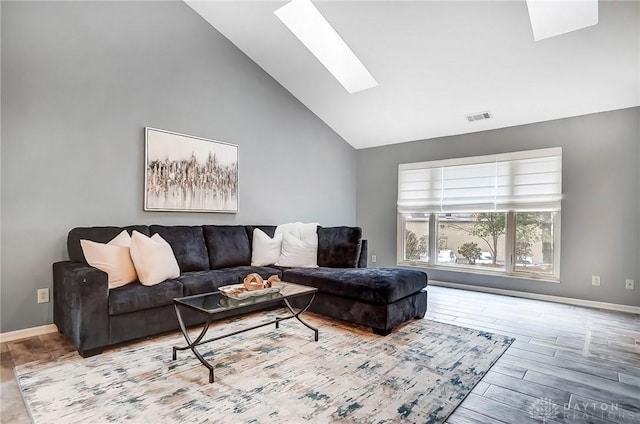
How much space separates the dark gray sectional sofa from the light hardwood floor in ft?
1.28

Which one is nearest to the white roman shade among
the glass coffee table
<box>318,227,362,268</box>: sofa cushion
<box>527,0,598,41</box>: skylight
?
<box>527,0,598,41</box>: skylight

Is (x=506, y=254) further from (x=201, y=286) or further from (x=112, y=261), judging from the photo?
(x=112, y=261)

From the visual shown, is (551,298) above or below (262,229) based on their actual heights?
below

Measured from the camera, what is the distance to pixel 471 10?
313 centimetres

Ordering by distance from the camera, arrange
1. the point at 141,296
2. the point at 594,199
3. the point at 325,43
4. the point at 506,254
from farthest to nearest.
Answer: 1. the point at 506,254
2. the point at 325,43
3. the point at 594,199
4. the point at 141,296

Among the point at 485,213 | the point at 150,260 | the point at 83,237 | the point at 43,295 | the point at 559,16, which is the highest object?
the point at 559,16


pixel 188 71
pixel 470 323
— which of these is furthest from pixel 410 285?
pixel 188 71

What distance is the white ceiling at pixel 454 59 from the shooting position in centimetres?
318

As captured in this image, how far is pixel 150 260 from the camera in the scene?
2842 mm

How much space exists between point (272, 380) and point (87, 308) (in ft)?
4.67

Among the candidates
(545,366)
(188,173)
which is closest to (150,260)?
(188,173)

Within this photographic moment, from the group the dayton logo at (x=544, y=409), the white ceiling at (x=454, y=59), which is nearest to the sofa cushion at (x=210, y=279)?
the dayton logo at (x=544, y=409)

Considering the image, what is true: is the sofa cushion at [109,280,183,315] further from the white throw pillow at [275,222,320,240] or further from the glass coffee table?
the white throw pillow at [275,222,320,240]

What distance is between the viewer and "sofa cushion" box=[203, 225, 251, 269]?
3.78 m
